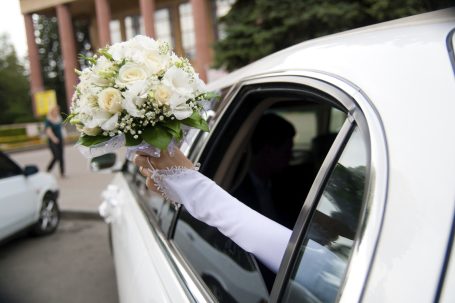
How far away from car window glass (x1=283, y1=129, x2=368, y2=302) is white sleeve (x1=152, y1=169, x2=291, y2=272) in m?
0.31

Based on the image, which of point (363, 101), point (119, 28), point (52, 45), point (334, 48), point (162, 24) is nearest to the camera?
point (363, 101)

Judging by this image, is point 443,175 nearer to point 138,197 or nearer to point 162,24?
point 138,197

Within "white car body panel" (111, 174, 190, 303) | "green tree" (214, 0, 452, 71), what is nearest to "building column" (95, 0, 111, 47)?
"green tree" (214, 0, 452, 71)

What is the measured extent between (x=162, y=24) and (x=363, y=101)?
40.1 metres

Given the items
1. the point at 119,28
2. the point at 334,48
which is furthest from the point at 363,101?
the point at 119,28

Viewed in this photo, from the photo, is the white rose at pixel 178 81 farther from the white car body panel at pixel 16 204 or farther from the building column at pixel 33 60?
the building column at pixel 33 60

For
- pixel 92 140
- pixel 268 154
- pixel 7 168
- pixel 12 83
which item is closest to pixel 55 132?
pixel 7 168

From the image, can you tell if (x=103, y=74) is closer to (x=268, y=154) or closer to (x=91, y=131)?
(x=91, y=131)

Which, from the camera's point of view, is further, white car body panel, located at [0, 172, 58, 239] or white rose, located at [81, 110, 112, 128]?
white car body panel, located at [0, 172, 58, 239]

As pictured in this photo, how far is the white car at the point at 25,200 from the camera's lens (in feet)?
17.7

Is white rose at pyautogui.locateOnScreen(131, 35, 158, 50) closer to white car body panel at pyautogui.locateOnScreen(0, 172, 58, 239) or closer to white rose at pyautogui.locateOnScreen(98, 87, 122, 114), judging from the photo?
white rose at pyautogui.locateOnScreen(98, 87, 122, 114)

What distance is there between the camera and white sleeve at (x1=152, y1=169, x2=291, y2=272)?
1.41 meters

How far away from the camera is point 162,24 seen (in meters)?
39.2

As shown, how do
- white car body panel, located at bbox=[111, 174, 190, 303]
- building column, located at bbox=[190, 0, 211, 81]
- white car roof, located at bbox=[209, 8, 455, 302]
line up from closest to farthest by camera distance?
white car roof, located at bbox=[209, 8, 455, 302] < white car body panel, located at bbox=[111, 174, 190, 303] < building column, located at bbox=[190, 0, 211, 81]
